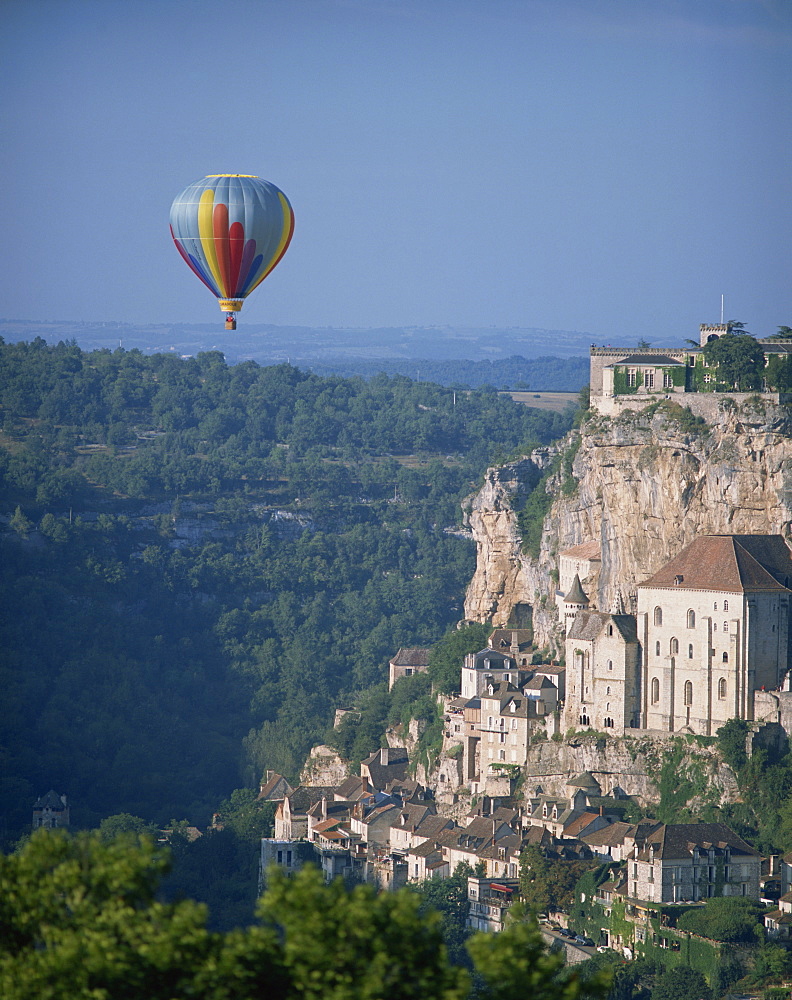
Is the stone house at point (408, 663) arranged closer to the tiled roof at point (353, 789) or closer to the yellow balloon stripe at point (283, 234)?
the tiled roof at point (353, 789)

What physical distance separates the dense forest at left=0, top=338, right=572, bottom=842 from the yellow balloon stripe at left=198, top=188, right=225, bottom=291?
28.8 m

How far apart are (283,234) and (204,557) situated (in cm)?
6924

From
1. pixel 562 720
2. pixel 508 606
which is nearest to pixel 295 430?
pixel 508 606

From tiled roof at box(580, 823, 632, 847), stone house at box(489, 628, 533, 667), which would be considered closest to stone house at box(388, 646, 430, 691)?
stone house at box(489, 628, 533, 667)

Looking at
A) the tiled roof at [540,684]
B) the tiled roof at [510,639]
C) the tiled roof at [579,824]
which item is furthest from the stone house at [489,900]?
the tiled roof at [510,639]

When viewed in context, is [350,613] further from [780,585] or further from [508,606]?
[780,585]

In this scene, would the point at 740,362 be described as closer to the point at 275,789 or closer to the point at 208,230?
the point at 208,230

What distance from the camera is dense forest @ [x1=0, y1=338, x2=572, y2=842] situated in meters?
103

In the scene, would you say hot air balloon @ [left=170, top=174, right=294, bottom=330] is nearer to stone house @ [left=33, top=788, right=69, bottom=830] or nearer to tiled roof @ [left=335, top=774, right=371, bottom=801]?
tiled roof @ [left=335, top=774, right=371, bottom=801]

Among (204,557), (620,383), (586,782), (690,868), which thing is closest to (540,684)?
(586,782)

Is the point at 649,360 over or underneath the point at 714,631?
over

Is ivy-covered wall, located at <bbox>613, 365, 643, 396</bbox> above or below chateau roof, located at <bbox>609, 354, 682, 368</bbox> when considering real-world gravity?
below

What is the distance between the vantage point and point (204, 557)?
442 feet

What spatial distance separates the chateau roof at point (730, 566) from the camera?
204 feet
